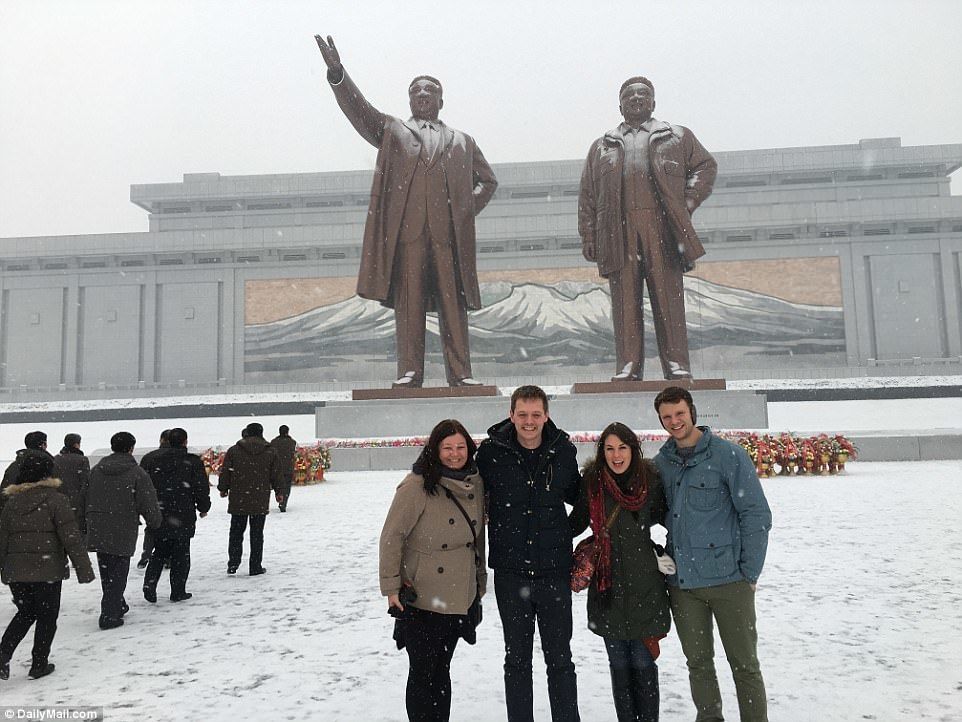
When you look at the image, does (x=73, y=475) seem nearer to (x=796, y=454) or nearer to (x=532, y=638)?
(x=532, y=638)

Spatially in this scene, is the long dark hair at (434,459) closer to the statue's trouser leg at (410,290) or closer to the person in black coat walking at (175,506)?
the person in black coat walking at (175,506)

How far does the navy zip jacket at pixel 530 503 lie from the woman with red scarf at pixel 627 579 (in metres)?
0.10

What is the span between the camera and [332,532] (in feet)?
18.4

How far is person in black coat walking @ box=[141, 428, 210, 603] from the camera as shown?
391 centimetres

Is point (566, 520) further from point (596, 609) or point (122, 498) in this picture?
point (122, 498)

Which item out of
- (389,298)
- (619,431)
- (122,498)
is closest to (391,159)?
(389,298)

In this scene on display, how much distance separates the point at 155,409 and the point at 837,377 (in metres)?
22.9

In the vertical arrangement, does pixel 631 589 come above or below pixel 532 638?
above

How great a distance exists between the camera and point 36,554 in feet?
9.53

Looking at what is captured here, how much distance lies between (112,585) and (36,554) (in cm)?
69

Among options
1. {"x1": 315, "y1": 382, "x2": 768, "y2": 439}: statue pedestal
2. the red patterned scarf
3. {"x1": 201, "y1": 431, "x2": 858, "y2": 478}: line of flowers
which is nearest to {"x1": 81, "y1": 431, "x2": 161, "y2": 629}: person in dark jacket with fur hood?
the red patterned scarf

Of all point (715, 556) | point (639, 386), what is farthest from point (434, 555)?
point (639, 386)

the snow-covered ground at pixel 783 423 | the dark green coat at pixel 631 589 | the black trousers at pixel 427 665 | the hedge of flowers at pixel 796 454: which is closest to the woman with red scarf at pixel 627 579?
the dark green coat at pixel 631 589

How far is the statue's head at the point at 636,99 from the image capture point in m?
10.1
